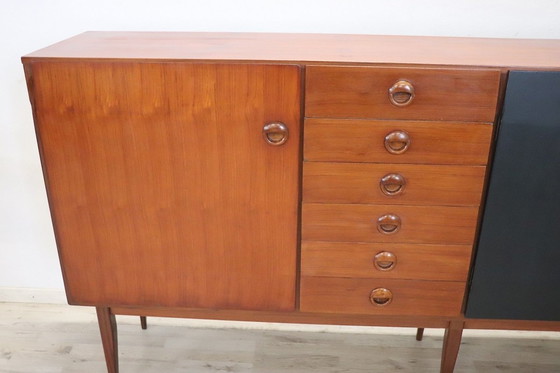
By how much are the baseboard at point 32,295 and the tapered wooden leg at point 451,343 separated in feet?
4.10

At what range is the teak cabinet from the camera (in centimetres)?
107

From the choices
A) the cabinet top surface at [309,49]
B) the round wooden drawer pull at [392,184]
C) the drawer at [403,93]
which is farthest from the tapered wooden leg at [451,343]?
the cabinet top surface at [309,49]

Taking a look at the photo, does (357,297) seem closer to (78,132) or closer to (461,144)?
(461,144)

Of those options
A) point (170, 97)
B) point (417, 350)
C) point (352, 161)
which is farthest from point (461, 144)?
point (417, 350)

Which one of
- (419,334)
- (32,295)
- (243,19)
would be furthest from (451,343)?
(32,295)

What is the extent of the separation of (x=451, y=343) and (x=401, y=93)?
0.65 m

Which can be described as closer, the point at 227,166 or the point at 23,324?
the point at 227,166

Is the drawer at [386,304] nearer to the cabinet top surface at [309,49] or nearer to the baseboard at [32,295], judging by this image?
the cabinet top surface at [309,49]

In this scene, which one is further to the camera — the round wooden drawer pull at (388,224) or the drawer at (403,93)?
the round wooden drawer pull at (388,224)

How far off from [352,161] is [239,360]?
79 cm

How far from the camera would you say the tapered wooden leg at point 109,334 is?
1.35 meters

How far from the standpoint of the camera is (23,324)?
5.70ft

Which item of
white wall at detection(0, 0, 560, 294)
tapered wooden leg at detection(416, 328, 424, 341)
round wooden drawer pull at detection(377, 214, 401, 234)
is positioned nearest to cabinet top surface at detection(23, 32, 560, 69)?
white wall at detection(0, 0, 560, 294)

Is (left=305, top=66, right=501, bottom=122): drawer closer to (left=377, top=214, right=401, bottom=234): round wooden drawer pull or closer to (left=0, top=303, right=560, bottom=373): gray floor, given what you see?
(left=377, top=214, right=401, bottom=234): round wooden drawer pull
